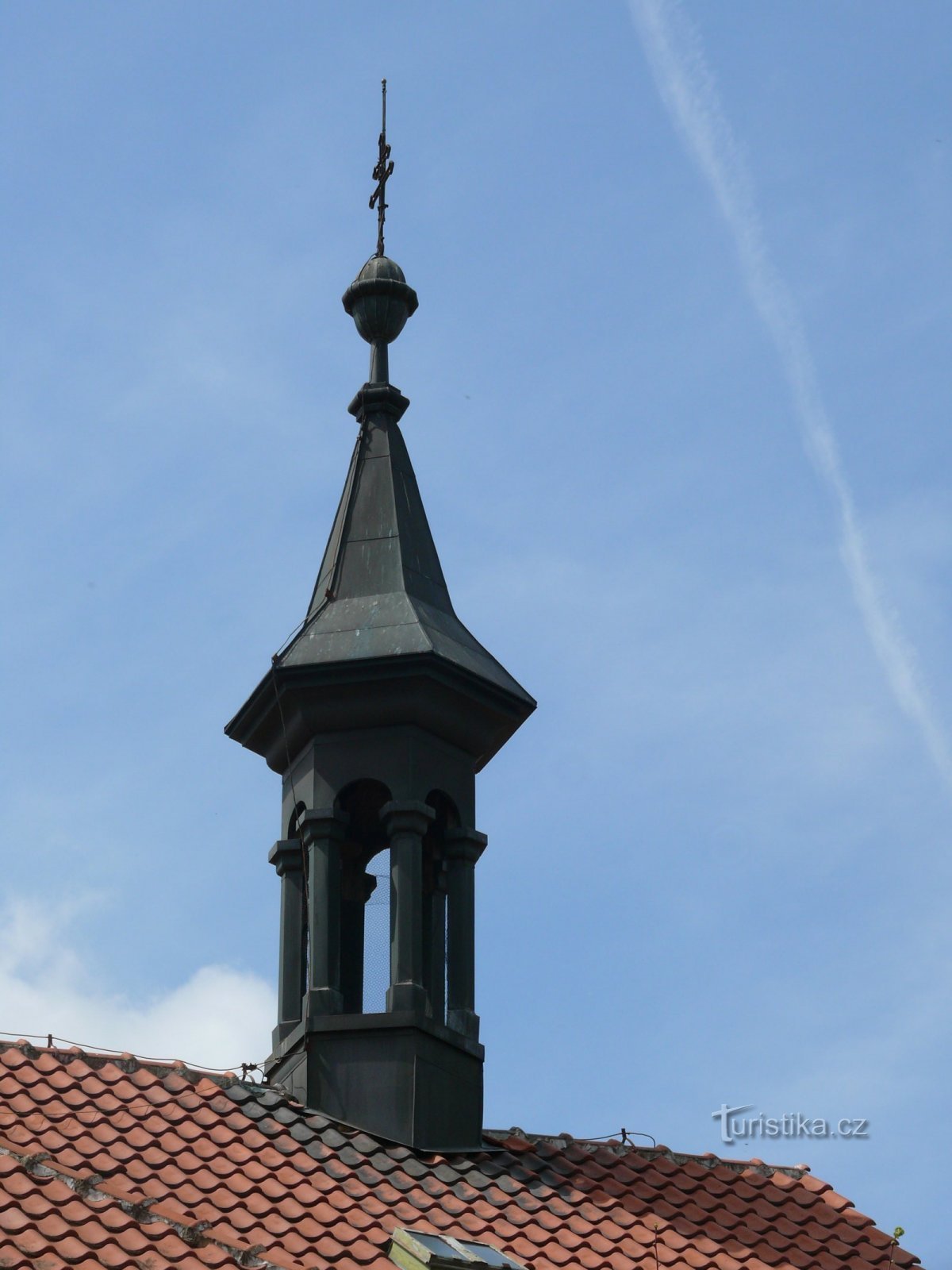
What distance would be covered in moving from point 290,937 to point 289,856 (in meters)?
0.61

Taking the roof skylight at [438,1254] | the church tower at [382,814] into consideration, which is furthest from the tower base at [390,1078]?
the roof skylight at [438,1254]

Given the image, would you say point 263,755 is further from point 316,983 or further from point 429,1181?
point 429,1181

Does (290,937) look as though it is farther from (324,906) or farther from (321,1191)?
(321,1191)

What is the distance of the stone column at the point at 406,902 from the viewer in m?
18.1

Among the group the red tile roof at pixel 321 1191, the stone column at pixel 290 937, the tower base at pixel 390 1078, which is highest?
the stone column at pixel 290 937

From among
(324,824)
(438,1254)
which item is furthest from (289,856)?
(438,1254)

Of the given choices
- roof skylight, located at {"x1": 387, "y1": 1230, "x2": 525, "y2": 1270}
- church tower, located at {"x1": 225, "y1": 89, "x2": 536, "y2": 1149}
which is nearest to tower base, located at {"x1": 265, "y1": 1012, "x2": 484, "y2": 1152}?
church tower, located at {"x1": 225, "y1": 89, "x2": 536, "y2": 1149}

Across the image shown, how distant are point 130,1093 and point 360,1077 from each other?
164 centimetres

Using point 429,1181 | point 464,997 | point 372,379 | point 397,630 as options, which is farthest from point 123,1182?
point 372,379

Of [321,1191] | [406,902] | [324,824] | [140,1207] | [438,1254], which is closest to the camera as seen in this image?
[140,1207]

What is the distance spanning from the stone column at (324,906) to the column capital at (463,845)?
79 cm

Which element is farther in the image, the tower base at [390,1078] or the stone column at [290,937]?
the stone column at [290,937]

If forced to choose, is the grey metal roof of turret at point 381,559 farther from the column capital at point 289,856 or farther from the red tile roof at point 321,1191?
the red tile roof at point 321,1191

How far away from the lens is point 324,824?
738 inches
